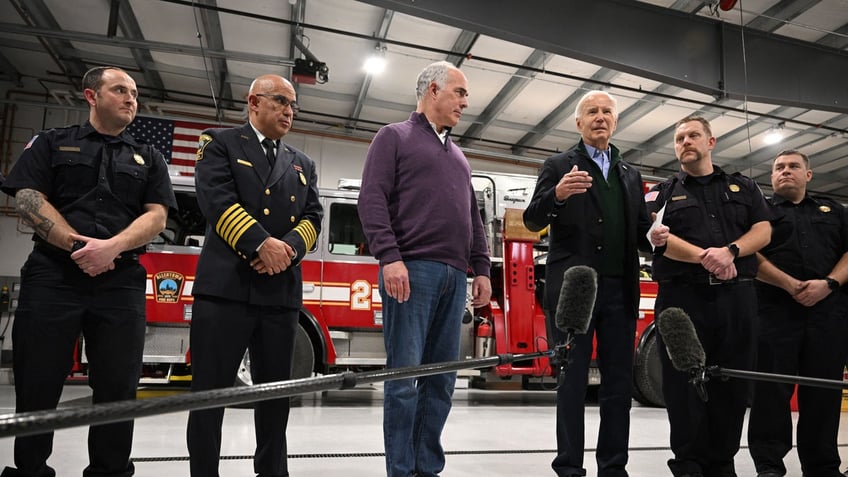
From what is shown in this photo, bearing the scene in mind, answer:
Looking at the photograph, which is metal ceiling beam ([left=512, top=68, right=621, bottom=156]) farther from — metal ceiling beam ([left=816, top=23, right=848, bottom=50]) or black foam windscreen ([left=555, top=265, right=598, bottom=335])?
black foam windscreen ([left=555, top=265, right=598, bottom=335])

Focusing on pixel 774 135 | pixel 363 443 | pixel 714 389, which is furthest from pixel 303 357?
pixel 774 135

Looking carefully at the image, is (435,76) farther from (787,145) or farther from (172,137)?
(787,145)

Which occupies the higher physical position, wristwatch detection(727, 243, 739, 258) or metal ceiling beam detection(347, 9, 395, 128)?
metal ceiling beam detection(347, 9, 395, 128)

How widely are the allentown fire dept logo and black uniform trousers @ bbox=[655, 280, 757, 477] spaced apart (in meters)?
4.02

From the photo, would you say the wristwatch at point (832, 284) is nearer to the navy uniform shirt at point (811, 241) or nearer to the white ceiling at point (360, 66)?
the navy uniform shirt at point (811, 241)

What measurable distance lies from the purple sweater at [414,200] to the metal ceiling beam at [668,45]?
310 centimetres

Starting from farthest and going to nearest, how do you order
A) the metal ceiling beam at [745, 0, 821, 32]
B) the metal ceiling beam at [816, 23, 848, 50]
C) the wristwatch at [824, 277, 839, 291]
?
the metal ceiling beam at [816, 23, 848, 50], the metal ceiling beam at [745, 0, 821, 32], the wristwatch at [824, 277, 839, 291]

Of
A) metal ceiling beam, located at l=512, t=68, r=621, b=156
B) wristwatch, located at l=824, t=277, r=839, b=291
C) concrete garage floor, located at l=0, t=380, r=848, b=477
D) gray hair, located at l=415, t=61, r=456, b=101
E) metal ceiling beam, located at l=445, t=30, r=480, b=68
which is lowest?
concrete garage floor, located at l=0, t=380, r=848, b=477

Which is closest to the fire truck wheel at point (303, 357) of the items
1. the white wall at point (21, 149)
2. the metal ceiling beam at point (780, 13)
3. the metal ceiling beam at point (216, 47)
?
the metal ceiling beam at point (216, 47)

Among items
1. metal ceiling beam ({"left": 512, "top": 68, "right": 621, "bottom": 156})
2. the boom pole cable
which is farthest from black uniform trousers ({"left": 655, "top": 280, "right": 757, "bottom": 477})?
metal ceiling beam ({"left": 512, "top": 68, "right": 621, "bottom": 156})

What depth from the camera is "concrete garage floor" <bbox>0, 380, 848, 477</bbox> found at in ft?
9.64

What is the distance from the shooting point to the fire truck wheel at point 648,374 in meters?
6.09

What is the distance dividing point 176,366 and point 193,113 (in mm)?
6543

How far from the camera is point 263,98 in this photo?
2.39 m
